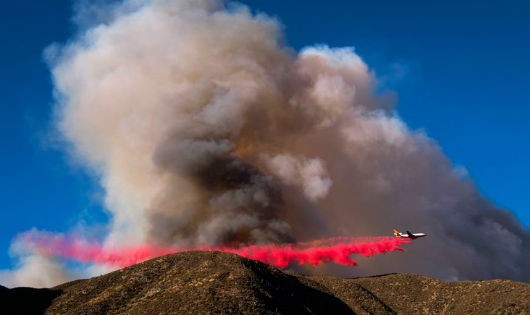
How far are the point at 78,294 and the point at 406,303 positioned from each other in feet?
232

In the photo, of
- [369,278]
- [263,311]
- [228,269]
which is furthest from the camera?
[369,278]

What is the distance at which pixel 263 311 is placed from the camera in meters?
84.7

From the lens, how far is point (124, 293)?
320 feet

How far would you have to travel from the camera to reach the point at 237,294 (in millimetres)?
90375

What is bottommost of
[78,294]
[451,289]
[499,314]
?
[499,314]

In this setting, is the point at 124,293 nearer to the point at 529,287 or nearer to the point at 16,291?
the point at 16,291

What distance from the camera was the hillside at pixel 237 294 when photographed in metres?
89.8

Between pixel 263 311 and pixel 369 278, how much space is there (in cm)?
5585

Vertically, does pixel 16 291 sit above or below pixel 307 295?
above

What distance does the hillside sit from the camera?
89750mm

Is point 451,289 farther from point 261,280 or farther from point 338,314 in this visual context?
point 261,280

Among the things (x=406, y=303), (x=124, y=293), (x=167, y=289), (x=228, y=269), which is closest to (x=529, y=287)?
(x=406, y=303)

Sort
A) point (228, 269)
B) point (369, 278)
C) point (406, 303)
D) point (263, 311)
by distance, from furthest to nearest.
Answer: point (369, 278)
point (406, 303)
point (228, 269)
point (263, 311)

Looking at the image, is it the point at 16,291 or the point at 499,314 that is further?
the point at 16,291
